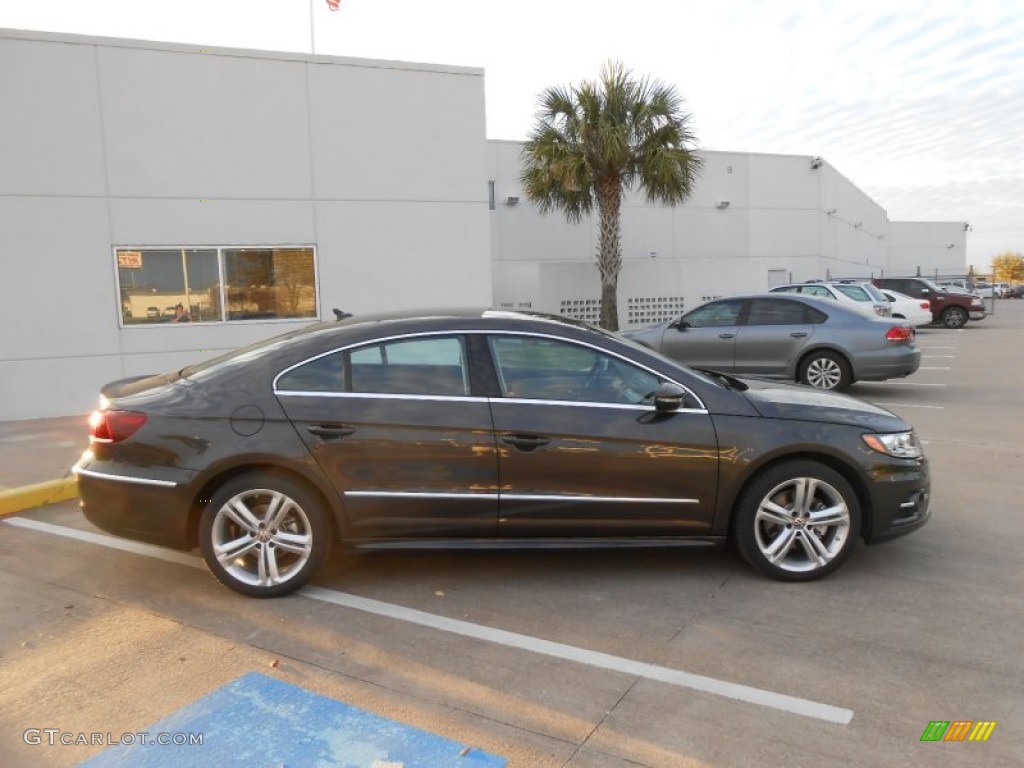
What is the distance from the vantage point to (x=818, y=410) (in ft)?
14.5

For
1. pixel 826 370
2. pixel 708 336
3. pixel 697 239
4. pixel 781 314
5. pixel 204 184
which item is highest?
pixel 697 239

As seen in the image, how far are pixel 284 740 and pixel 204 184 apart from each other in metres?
9.51

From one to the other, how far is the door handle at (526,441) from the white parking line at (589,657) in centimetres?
95

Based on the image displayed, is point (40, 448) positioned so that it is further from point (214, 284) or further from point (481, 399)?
point (481, 399)

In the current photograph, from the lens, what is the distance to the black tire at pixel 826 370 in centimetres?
1058

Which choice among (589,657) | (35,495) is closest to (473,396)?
(589,657)

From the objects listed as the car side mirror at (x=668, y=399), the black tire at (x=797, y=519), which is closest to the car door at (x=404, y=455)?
the car side mirror at (x=668, y=399)

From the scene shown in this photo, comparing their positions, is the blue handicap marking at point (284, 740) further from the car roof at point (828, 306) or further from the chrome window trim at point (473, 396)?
the car roof at point (828, 306)

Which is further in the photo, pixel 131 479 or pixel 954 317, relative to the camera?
pixel 954 317

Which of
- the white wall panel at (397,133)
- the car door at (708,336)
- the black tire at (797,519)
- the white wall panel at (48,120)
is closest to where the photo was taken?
the black tire at (797,519)

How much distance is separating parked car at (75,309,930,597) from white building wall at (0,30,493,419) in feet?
22.6

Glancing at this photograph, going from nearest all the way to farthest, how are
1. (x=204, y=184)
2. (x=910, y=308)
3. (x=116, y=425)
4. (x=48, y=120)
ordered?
(x=116, y=425) < (x=48, y=120) < (x=204, y=184) < (x=910, y=308)

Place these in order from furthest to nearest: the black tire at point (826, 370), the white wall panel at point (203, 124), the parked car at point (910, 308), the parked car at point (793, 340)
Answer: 1. the parked car at point (910, 308)
2. the black tire at point (826, 370)
3. the parked car at point (793, 340)
4. the white wall panel at point (203, 124)

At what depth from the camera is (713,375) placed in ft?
16.0
